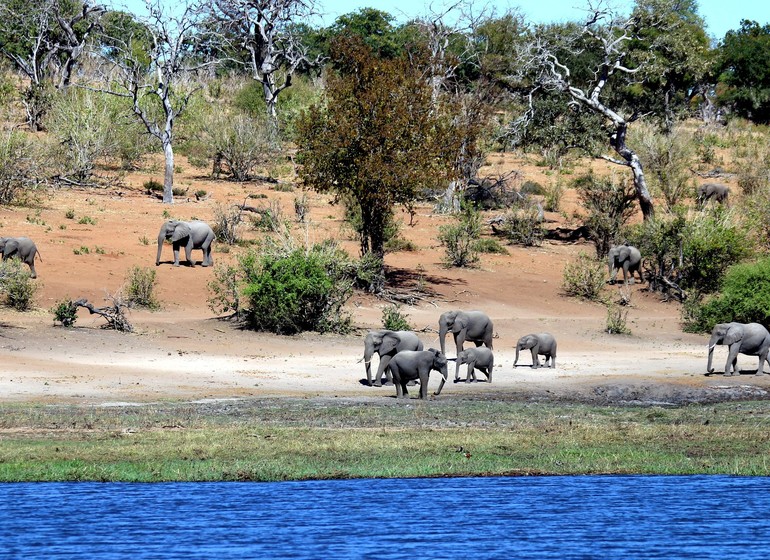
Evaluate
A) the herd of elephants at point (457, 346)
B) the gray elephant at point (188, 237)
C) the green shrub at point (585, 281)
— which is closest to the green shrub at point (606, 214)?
the green shrub at point (585, 281)

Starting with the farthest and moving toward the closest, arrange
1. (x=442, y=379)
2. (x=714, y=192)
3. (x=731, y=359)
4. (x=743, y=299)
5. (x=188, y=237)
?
(x=714, y=192) < (x=188, y=237) < (x=743, y=299) < (x=731, y=359) < (x=442, y=379)

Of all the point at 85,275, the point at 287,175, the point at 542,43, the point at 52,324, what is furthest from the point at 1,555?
the point at 287,175

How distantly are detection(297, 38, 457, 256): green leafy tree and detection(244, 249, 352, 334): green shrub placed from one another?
4.72m

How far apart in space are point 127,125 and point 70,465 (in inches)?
1409

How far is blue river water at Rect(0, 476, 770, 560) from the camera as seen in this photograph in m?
11.5

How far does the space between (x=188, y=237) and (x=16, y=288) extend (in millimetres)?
7038

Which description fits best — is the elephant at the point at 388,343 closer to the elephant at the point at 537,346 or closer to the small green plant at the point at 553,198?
the elephant at the point at 537,346

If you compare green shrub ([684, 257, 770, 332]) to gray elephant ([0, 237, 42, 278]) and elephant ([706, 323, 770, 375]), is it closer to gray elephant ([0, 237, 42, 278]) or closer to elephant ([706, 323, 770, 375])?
elephant ([706, 323, 770, 375])

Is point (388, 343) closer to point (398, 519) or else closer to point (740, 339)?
point (740, 339)

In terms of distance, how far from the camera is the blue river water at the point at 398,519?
1148 cm

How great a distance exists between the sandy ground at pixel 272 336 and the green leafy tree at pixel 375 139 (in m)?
2.92

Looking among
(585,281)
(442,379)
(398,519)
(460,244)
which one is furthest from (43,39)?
(398,519)

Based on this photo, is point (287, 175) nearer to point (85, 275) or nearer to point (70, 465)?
point (85, 275)

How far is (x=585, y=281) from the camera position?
3550cm
